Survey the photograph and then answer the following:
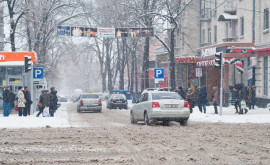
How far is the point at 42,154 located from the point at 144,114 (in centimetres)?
1064

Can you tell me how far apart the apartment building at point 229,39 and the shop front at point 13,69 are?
14321 mm

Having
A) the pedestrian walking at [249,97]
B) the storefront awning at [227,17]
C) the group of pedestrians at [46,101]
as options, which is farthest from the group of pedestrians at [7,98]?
the storefront awning at [227,17]

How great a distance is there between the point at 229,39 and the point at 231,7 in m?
2.64

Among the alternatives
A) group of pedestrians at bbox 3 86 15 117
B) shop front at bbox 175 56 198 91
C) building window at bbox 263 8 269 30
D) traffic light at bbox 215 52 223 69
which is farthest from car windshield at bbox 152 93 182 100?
shop front at bbox 175 56 198 91

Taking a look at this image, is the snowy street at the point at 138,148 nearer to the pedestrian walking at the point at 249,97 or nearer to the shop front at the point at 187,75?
the pedestrian walking at the point at 249,97

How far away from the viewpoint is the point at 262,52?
34750mm

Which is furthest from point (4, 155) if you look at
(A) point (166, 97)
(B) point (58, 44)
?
(B) point (58, 44)

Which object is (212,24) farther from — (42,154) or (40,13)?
(42,154)

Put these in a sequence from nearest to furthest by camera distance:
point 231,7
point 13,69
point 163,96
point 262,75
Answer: point 163,96 → point 13,69 → point 262,75 → point 231,7

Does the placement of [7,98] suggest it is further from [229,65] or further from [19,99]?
[229,65]

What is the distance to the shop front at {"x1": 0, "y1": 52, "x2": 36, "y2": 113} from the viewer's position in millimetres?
32344

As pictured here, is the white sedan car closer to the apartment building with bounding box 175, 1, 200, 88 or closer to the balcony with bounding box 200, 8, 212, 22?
the apartment building with bounding box 175, 1, 200, 88

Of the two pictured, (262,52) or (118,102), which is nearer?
(262,52)

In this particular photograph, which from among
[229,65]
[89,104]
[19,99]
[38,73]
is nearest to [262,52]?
[229,65]
